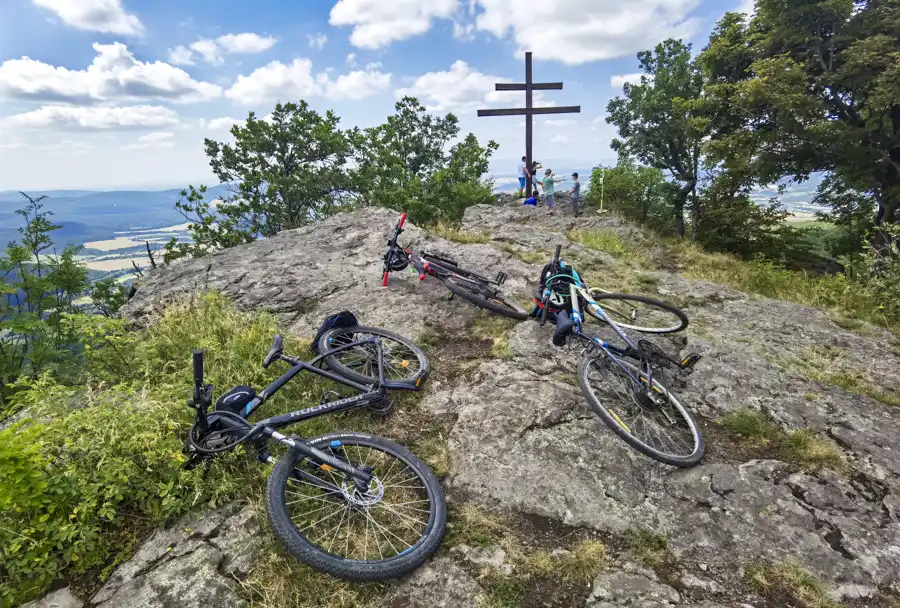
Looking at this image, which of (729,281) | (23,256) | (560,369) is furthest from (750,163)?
(23,256)

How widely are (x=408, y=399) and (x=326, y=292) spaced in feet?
13.1

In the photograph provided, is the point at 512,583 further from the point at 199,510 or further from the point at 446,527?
the point at 199,510

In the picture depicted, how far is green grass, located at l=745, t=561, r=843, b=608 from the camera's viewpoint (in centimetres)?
305

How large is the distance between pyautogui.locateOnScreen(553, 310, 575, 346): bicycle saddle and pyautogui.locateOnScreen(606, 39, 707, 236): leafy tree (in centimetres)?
1947

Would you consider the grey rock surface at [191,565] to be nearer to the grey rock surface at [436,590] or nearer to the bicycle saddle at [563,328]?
the grey rock surface at [436,590]

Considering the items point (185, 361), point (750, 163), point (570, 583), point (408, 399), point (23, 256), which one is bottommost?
point (570, 583)

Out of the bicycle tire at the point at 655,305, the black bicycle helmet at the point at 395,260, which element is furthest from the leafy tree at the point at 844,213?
the black bicycle helmet at the point at 395,260

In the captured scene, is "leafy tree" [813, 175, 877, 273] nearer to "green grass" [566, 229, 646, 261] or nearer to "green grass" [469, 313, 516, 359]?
"green grass" [566, 229, 646, 261]

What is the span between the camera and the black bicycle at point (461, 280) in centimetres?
751

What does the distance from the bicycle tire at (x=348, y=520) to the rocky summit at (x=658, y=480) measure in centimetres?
17

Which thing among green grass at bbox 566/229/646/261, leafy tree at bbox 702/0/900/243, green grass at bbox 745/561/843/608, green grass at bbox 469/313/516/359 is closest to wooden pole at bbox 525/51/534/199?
green grass at bbox 566/229/646/261

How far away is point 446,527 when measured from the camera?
3.71m

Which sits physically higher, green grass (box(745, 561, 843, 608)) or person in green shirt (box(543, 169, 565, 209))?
person in green shirt (box(543, 169, 565, 209))

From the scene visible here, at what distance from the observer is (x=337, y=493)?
3.82m
